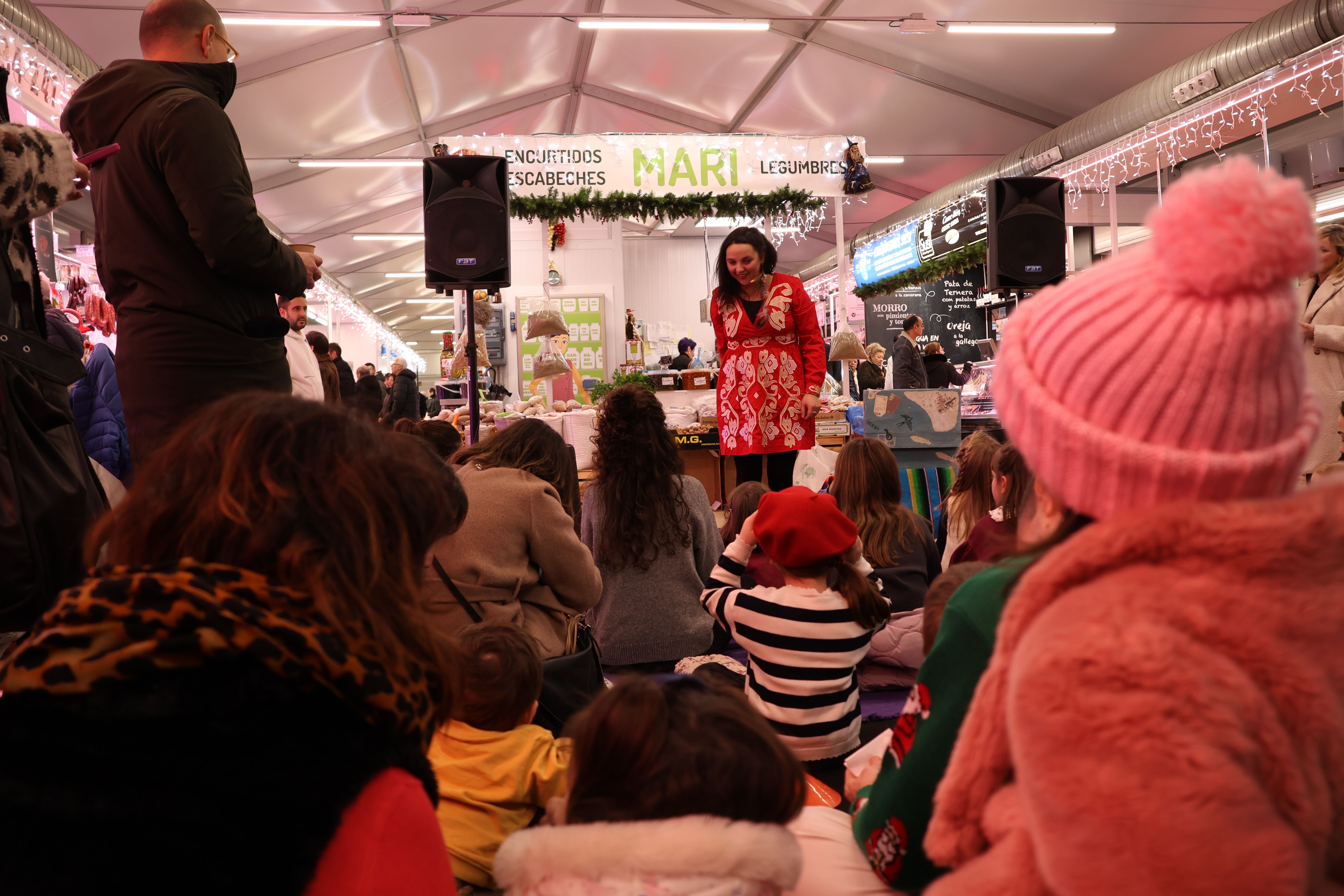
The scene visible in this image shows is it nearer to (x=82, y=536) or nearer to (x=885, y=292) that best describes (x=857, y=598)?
(x=82, y=536)

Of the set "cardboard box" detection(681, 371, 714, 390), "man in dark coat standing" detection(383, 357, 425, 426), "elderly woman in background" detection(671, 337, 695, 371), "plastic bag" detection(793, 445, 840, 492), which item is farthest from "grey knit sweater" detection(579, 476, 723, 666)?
"man in dark coat standing" detection(383, 357, 425, 426)

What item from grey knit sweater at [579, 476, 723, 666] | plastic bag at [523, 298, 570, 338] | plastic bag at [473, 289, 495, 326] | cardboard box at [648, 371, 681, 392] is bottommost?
grey knit sweater at [579, 476, 723, 666]

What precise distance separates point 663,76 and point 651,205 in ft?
9.40

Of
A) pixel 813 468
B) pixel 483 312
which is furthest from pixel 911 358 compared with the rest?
pixel 483 312

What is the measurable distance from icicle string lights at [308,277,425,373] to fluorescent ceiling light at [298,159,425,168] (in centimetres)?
131

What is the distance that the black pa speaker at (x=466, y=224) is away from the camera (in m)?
4.03

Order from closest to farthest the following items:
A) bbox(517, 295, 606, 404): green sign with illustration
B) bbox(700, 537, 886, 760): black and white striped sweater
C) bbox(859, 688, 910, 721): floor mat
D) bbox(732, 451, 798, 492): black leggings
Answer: bbox(700, 537, 886, 760): black and white striped sweater < bbox(859, 688, 910, 721): floor mat < bbox(732, 451, 798, 492): black leggings < bbox(517, 295, 606, 404): green sign with illustration

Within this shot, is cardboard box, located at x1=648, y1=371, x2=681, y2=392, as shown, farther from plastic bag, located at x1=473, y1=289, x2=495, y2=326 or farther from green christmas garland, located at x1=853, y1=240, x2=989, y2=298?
green christmas garland, located at x1=853, y1=240, x2=989, y2=298

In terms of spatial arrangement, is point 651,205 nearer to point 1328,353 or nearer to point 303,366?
point 303,366

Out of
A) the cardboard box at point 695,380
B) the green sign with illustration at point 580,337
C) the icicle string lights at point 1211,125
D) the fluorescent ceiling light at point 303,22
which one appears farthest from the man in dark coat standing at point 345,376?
the icicle string lights at point 1211,125

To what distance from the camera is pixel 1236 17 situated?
6949 mm

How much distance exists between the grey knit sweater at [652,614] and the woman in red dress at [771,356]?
127 cm

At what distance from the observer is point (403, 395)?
347 inches

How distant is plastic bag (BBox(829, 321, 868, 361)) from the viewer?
676 centimetres
